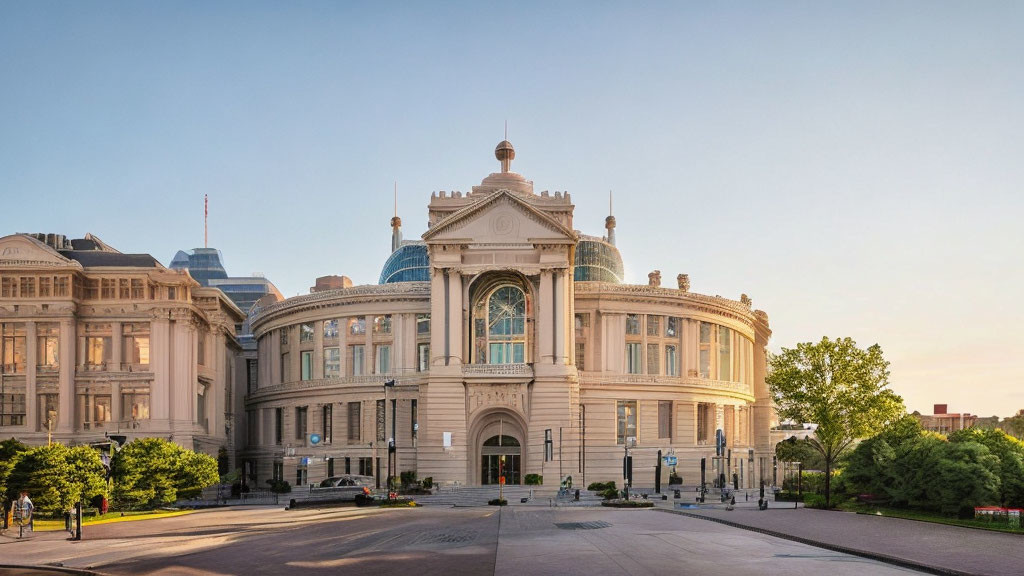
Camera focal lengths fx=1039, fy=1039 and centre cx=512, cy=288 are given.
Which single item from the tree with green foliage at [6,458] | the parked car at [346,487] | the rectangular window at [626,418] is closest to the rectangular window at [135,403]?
the parked car at [346,487]

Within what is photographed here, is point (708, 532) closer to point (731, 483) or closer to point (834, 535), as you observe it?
point (834, 535)

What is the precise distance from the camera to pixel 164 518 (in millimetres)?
59062

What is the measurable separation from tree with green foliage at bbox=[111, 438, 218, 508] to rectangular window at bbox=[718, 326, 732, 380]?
59615 mm

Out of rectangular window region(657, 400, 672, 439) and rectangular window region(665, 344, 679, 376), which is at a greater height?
rectangular window region(665, 344, 679, 376)

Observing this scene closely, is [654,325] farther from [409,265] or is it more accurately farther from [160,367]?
[160,367]

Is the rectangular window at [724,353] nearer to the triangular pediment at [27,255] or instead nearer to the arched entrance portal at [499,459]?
the arched entrance portal at [499,459]

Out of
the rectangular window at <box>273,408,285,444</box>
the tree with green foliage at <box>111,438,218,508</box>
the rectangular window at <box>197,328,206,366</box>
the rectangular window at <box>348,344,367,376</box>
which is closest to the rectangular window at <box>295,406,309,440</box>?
the rectangular window at <box>273,408,285,444</box>

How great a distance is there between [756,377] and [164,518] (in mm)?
84827

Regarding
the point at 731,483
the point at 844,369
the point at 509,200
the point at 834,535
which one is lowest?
the point at 731,483

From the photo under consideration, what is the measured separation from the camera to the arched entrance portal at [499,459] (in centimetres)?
9144

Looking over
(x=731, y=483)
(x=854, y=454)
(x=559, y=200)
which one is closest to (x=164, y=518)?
(x=854, y=454)

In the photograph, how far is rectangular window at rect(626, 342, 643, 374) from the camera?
105 meters

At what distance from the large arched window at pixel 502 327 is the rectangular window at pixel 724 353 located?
87.6 feet

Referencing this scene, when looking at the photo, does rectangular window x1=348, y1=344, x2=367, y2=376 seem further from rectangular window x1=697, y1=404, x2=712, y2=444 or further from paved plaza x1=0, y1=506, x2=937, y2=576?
paved plaza x1=0, y1=506, x2=937, y2=576
